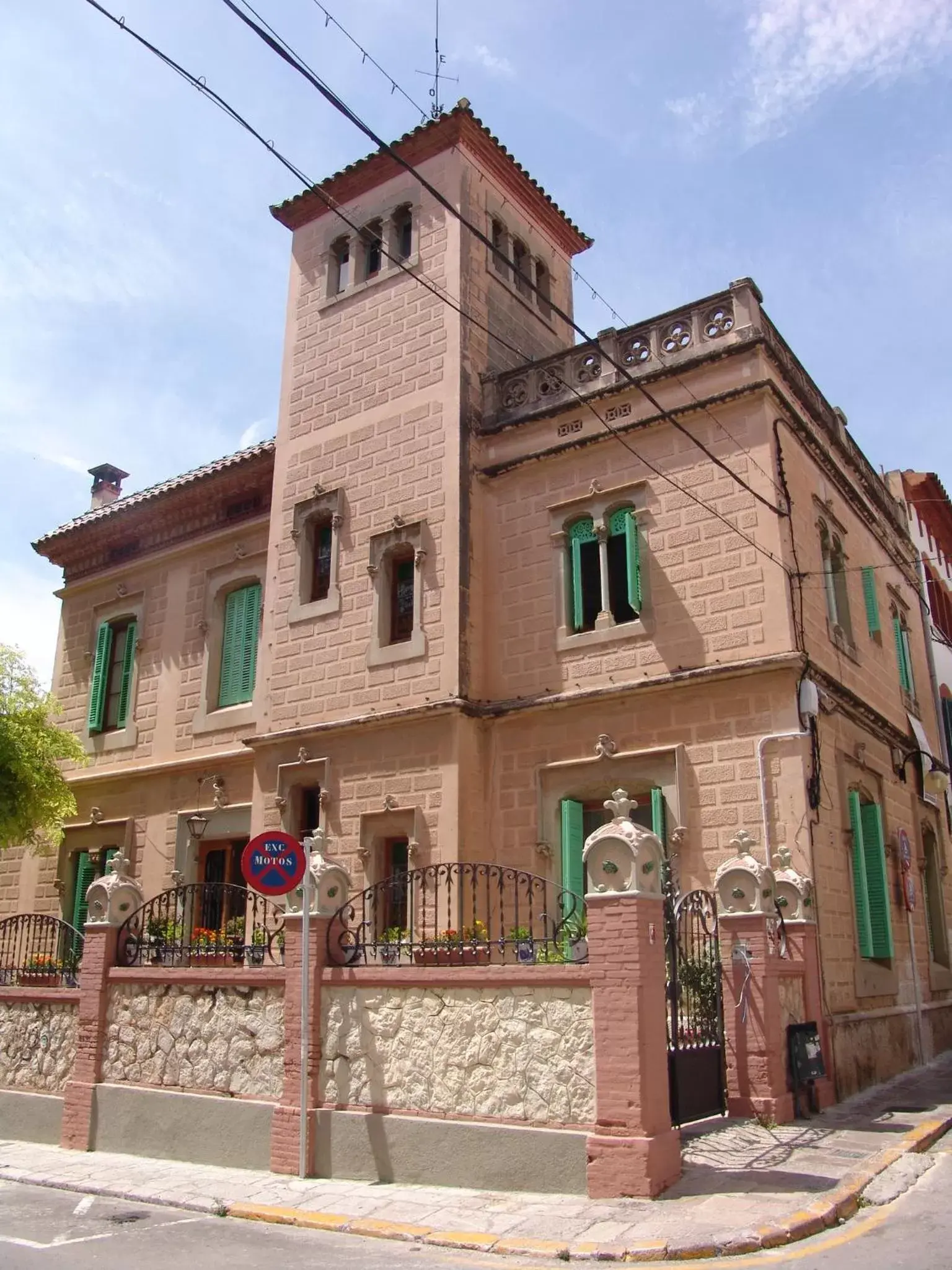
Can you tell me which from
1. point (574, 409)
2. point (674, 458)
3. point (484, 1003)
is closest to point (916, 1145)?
point (484, 1003)

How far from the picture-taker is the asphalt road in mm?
7094

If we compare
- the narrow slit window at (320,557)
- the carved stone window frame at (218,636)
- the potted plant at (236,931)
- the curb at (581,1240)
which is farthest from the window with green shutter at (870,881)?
the carved stone window frame at (218,636)

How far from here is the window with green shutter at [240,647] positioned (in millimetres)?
18891

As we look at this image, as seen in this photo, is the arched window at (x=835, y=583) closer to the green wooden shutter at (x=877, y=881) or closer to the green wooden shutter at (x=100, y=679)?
the green wooden shutter at (x=877, y=881)

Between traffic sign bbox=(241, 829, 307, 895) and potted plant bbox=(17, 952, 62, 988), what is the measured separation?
509 centimetres

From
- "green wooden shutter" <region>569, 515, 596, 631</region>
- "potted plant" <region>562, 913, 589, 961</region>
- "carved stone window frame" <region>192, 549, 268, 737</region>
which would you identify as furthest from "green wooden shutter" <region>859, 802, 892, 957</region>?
"carved stone window frame" <region>192, 549, 268, 737</region>

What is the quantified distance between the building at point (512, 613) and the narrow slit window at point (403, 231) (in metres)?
0.05

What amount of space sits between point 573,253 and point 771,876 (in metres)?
13.9

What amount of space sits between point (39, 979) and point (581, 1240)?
9329mm

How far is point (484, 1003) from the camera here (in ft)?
31.7

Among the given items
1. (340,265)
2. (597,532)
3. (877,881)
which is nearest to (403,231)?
(340,265)

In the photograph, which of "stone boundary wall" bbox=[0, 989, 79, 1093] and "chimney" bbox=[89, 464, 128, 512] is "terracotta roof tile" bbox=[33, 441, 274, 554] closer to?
"chimney" bbox=[89, 464, 128, 512]

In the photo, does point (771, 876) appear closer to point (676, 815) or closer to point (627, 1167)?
point (676, 815)

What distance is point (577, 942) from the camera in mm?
9539
